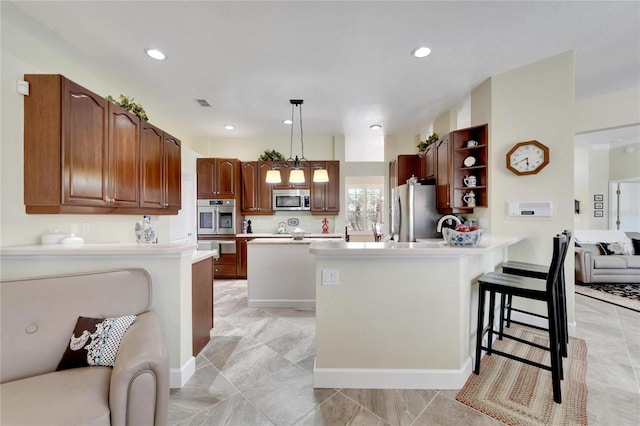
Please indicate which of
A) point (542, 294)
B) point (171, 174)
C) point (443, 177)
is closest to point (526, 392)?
point (542, 294)

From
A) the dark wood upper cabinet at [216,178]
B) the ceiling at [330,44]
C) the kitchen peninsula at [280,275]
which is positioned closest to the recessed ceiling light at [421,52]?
the ceiling at [330,44]

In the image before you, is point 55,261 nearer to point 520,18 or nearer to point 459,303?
point 459,303

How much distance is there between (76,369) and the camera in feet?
4.61

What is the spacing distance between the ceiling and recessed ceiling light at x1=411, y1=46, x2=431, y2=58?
64 mm

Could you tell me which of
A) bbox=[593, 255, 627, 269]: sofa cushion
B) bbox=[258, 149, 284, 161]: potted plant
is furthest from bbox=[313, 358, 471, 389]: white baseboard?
bbox=[593, 255, 627, 269]: sofa cushion

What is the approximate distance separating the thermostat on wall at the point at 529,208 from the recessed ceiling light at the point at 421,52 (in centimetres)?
187

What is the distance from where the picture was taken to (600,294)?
3.98 meters

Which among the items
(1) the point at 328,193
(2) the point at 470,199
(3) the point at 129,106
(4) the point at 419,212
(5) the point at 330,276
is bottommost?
(5) the point at 330,276

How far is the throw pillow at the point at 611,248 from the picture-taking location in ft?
15.1

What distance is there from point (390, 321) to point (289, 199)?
374 centimetres

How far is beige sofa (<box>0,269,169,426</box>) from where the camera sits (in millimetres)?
1146

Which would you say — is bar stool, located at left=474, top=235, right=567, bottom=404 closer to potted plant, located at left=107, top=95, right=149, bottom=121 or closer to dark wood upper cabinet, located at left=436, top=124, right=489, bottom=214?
dark wood upper cabinet, located at left=436, top=124, right=489, bottom=214

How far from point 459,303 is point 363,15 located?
91.5 inches

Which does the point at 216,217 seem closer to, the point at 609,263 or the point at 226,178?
the point at 226,178
